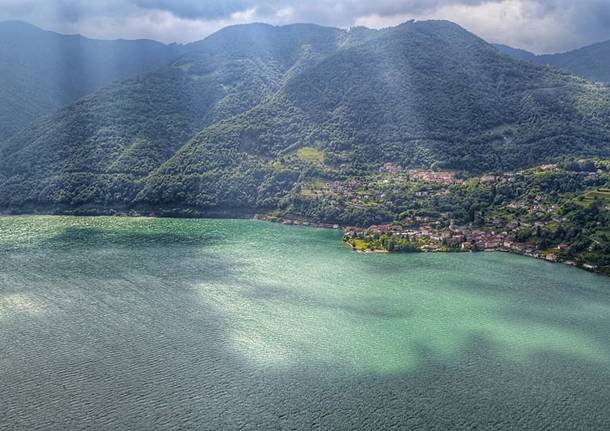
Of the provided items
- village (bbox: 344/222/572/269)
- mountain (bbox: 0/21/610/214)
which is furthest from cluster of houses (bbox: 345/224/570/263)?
mountain (bbox: 0/21/610/214)

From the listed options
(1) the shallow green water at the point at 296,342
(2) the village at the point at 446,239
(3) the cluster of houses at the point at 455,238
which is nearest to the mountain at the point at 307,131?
(3) the cluster of houses at the point at 455,238

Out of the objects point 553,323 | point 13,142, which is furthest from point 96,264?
point 13,142

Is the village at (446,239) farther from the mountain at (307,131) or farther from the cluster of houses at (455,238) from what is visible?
the mountain at (307,131)

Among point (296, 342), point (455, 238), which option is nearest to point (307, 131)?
point (455, 238)

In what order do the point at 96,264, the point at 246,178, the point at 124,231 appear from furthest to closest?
the point at 246,178, the point at 124,231, the point at 96,264

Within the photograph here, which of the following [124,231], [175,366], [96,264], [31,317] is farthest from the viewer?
[124,231]

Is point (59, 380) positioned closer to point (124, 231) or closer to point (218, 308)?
point (218, 308)

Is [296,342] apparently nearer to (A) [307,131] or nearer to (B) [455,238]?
(B) [455,238]
